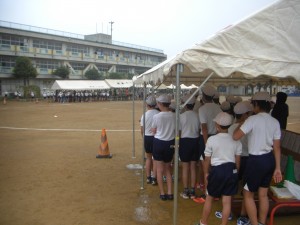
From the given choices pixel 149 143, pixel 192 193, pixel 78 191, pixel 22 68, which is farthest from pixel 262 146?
pixel 22 68

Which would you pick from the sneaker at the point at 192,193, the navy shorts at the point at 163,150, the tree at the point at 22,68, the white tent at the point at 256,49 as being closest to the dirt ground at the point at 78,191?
the sneaker at the point at 192,193

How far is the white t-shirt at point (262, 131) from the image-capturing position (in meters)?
3.73

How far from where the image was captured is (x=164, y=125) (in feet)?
16.9

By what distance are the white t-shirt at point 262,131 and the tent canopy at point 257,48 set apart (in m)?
0.57

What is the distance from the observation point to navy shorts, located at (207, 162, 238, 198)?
378cm

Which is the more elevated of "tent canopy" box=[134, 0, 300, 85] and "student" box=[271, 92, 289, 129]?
"tent canopy" box=[134, 0, 300, 85]

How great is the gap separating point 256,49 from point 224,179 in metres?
1.72

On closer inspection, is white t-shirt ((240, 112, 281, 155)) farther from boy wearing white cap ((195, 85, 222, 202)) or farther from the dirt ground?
the dirt ground

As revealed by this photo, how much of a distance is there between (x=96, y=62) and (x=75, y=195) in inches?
2342

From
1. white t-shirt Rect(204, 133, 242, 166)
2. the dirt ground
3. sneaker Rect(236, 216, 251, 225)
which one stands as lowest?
the dirt ground

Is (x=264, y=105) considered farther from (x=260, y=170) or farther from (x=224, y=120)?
(x=260, y=170)

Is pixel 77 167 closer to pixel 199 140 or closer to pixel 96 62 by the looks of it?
pixel 199 140

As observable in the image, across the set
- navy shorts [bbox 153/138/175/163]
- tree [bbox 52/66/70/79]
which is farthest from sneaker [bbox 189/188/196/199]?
tree [bbox 52/66/70/79]

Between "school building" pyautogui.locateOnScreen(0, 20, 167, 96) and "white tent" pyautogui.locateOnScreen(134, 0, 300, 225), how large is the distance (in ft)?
160
